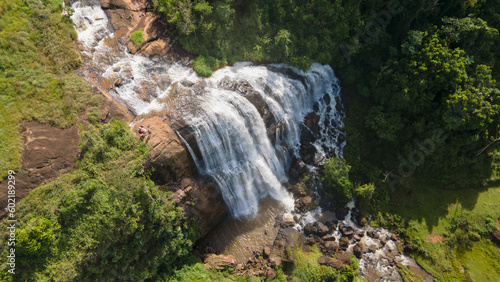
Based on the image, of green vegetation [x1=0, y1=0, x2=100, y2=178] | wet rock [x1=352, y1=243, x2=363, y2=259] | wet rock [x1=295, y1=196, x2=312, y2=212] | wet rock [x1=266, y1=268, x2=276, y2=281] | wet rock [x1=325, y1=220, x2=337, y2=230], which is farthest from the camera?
wet rock [x1=295, y1=196, x2=312, y2=212]

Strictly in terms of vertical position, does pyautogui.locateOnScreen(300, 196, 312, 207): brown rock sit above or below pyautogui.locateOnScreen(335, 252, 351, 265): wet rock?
above

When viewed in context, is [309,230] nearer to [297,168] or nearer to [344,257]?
[344,257]

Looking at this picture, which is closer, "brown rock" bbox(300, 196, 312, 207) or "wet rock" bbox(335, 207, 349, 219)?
"brown rock" bbox(300, 196, 312, 207)

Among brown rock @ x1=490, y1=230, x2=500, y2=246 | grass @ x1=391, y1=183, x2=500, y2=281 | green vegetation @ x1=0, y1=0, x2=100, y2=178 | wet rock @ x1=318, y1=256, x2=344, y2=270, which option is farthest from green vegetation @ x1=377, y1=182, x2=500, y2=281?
green vegetation @ x1=0, y1=0, x2=100, y2=178

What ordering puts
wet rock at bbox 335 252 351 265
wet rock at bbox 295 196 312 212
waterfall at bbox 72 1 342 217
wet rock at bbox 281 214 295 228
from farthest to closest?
wet rock at bbox 295 196 312 212, wet rock at bbox 281 214 295 228, wet rock at bbox 335 252 351 265, waterfall at bbox 72 1 342 217

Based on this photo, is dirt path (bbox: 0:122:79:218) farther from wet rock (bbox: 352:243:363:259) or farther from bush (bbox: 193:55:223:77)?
wet rock (bbox: 352:243:363:259)

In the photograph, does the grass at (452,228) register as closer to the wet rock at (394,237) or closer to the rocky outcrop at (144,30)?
the wet rock at (394,237)

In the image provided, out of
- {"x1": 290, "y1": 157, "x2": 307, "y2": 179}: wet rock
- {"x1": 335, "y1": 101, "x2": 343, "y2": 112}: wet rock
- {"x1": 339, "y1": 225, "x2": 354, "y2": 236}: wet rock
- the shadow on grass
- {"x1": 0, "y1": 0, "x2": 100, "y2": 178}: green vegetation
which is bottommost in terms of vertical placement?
{"x1": 339, "y1": 225, "x2": 354, "y2": 236}: wet rock
